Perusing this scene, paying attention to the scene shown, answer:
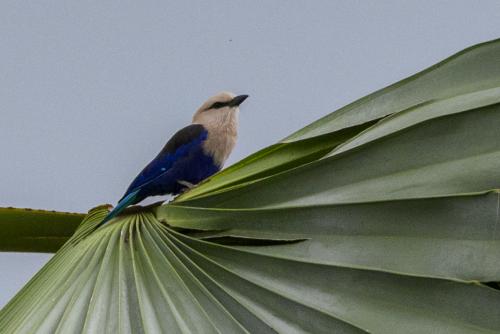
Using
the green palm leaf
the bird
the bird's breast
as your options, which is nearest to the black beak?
A: the bird

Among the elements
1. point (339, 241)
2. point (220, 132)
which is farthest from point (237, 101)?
point (339, 241)

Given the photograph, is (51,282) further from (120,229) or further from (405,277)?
(405,277)

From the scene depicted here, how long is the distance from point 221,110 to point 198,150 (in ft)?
1.10

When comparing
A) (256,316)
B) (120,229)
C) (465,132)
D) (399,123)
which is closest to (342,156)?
(399,123)

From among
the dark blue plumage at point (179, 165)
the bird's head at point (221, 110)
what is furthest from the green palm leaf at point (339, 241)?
the bird's head at point (221, 110)

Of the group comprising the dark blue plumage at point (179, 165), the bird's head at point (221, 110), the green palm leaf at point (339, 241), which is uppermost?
the bird's head at point (221, 110)

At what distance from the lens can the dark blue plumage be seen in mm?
4352

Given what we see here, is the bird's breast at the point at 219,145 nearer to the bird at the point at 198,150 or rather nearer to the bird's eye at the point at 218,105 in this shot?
the bird at the point at 198,150

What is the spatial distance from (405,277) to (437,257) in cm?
7

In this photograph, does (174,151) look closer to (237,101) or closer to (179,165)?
(179,165)

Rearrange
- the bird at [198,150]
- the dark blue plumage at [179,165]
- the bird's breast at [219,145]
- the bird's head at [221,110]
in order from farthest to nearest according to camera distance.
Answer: the bird's head at [221,110] → the bird's breast at [219,145] → the bird at [198,150] → the dark blue plumage at [179,165]

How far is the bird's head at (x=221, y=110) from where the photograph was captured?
16.1 ft

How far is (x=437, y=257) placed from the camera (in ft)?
5.76

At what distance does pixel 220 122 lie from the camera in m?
4.88
